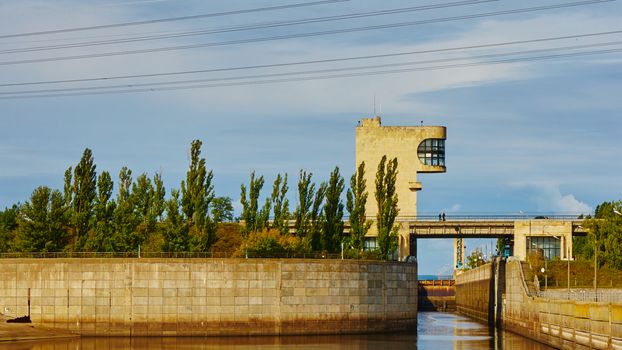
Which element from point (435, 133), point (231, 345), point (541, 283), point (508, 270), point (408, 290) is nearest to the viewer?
point (231, 345)

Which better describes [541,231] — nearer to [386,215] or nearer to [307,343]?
[386,215]

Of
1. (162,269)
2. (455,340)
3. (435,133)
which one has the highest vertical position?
(435,133)

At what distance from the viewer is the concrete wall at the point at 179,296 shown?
358ft

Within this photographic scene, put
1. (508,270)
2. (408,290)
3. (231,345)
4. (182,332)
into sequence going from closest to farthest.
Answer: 1. (231,345)
2. (182,332)
3. (408,290)
4. (508,270)

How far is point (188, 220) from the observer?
123m

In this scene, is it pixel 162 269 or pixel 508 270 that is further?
pixel 508 270

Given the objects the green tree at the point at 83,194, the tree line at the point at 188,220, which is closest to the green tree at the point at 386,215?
the tree line at the point at 188,220

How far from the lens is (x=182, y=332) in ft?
356

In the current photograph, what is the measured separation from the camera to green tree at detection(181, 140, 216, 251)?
122562mm

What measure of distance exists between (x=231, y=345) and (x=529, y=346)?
28595 millimetres

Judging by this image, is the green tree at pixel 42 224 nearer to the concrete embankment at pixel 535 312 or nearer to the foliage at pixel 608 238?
the concrete embankment at pixel 535 312

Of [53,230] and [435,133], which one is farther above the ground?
[435,133]

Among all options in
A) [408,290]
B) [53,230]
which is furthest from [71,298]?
[408,290]

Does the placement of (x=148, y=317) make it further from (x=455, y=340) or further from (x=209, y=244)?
(x=455, y=340)
